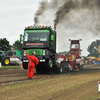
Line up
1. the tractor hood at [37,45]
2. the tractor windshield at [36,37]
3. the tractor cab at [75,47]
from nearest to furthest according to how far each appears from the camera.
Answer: the tractor hood at [37,45] < the tractor windshield at [36,37] < the tractor cab at [75,47]

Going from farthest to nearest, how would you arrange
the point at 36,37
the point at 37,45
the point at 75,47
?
the point at 75,47 → the point at 36,37 → the point at 37,45

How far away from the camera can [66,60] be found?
2056cm

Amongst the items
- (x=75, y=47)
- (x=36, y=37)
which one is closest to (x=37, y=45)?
(x=36, y=37)

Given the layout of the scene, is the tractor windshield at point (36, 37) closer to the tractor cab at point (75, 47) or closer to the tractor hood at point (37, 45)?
the tractor hood at point (37, 45)

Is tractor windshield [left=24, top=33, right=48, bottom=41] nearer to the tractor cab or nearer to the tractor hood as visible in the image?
the tractor hood

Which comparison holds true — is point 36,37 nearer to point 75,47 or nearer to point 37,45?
point 37,45

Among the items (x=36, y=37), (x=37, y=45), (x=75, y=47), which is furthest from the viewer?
(x=75, y=47)

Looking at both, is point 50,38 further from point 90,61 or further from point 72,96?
point 90,61

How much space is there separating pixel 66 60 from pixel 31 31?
5074 mm

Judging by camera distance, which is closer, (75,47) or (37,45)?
(37,45)

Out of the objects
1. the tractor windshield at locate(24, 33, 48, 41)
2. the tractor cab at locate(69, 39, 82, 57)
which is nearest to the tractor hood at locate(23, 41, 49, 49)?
the tractor windshield at locate(24, 33, 48, 41)

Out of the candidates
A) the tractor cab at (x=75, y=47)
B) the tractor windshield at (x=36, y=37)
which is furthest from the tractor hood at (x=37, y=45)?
the tractor cab at (x=75, y=47)

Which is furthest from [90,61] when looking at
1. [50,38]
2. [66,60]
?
[50,38]

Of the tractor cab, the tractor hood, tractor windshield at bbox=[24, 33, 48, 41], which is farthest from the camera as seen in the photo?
the tractor cab
